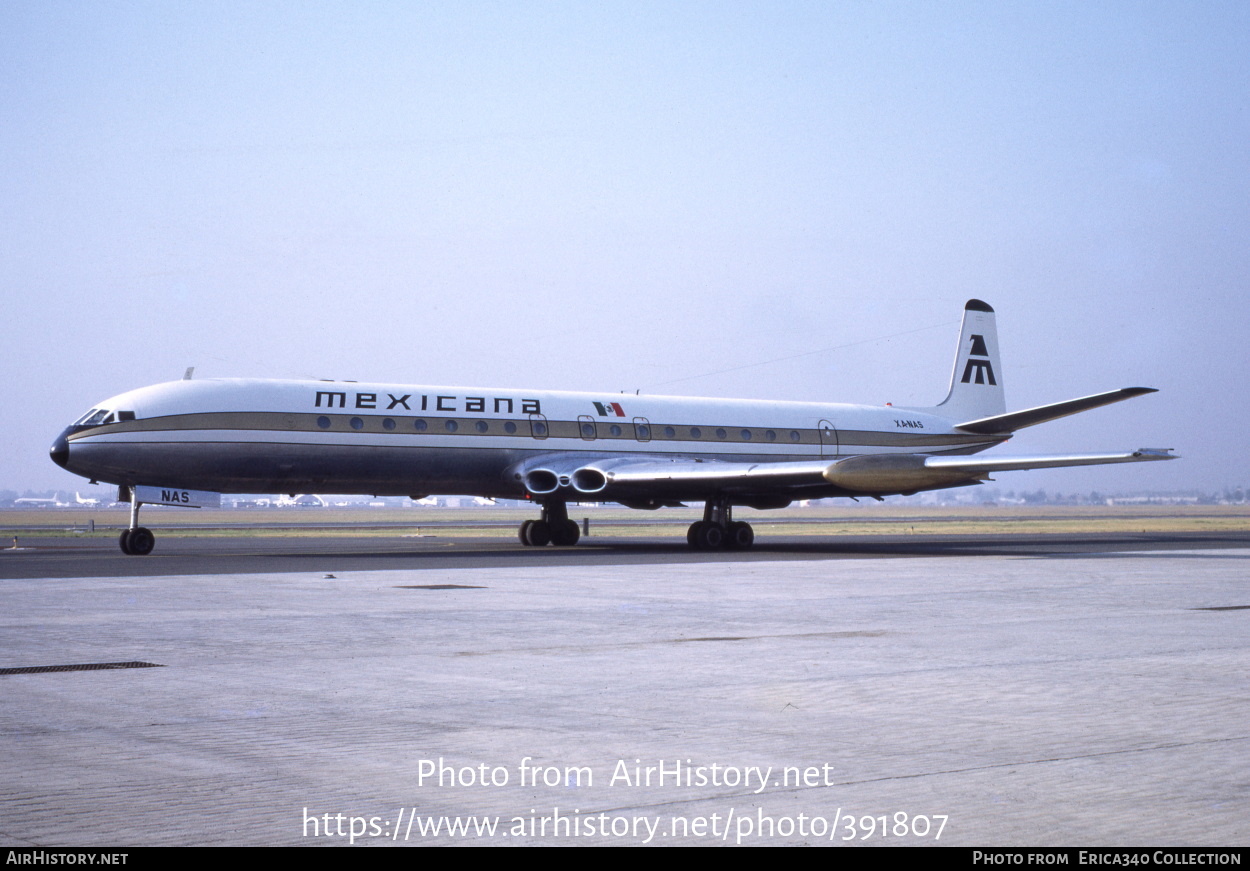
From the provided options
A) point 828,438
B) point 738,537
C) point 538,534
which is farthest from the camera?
point 828,438

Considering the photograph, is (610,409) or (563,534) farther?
(563,534)

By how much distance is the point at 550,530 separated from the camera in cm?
3234

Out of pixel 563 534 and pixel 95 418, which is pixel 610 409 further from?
pixel 95 418

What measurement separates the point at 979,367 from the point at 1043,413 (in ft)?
22.0

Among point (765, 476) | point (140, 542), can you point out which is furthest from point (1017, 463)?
point (140, 542)

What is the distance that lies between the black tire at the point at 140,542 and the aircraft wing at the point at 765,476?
8.21 metres

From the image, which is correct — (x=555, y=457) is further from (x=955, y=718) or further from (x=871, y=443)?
(x=955, y=718)

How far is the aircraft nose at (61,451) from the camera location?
990 inches

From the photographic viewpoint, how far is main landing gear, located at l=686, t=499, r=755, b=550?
29859mm

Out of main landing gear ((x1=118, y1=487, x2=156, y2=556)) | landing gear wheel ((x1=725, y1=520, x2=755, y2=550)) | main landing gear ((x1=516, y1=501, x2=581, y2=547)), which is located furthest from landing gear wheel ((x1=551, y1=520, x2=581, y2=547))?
main landing gear ((x1=118, y1=487, x2=156, y2=556))

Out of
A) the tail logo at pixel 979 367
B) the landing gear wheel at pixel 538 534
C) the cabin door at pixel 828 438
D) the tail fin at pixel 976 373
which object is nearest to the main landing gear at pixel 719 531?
the landing gear wheel at pixel 538 534

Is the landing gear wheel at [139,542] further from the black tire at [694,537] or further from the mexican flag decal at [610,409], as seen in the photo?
the black tire at [694,537]
